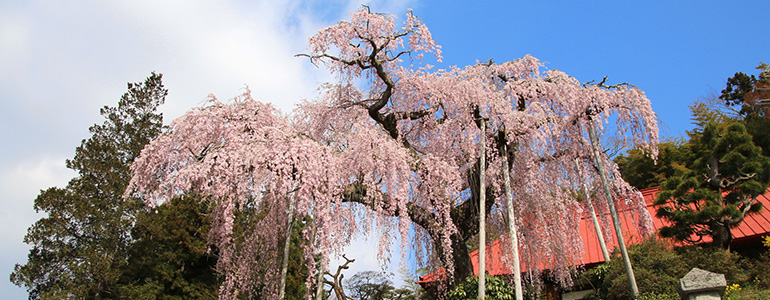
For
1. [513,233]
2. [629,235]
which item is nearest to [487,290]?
[513,233]

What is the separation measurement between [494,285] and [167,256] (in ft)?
46.4

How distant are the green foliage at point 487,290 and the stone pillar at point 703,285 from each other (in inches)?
179

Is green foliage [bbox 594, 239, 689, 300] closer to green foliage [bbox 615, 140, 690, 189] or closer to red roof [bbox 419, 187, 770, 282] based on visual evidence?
red roof [bbox 419, 187, 770, 282]

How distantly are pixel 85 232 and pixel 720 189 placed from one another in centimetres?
2086

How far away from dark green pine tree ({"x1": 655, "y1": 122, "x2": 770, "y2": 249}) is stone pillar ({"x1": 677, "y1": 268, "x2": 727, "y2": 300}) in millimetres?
5270

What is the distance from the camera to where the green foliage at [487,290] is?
1082 cm

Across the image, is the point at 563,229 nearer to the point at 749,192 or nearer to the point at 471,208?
the point at 471,208

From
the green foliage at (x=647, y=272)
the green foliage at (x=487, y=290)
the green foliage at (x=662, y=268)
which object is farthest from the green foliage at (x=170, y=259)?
the green foliage at (x=662, y=268)

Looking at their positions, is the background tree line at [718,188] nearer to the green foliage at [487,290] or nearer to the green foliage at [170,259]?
the green foliage at [487,290]

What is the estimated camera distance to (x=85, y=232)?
18375 mm

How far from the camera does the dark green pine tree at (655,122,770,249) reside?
37.9 ft

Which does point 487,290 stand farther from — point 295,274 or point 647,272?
point 295,274

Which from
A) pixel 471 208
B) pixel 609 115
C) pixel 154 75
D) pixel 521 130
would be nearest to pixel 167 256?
pixel 154 75

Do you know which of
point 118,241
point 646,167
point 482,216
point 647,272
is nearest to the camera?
point 482,216
